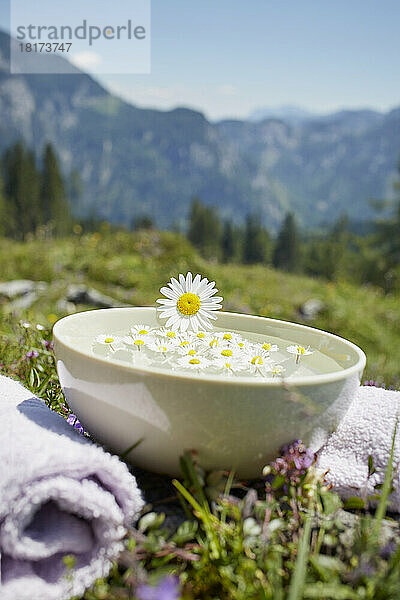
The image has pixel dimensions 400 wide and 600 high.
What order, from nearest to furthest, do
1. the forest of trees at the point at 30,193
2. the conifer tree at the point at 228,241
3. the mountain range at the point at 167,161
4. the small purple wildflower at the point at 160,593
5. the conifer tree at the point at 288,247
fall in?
the small purple wildflower at the point at 160,593 → the forest of trees at the point at 30,193 → the conifer tree at the point at 288,247 → the conifer tree at the point at 228,241 → the mountain range at the point at 167,161

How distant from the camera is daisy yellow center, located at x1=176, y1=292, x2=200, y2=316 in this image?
1193mm

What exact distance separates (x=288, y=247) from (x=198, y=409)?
34.7m

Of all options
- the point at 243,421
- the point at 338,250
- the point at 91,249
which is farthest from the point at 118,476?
the point at 338,250

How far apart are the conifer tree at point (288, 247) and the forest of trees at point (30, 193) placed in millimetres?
14455

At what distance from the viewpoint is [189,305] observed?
1195mm

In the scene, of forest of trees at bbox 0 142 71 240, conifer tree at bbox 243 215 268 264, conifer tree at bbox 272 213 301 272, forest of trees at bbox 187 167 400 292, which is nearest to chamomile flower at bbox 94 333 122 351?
forest of trees at bbox 0 142 71 240

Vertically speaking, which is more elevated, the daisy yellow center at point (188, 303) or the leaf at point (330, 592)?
the daisy yellow center at point (188, 303)

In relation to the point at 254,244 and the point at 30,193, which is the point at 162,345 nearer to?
the point at 30,193

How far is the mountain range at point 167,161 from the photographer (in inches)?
4577

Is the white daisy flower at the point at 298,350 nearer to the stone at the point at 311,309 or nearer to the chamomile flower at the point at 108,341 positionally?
the chamomile flower at the point at 108,341

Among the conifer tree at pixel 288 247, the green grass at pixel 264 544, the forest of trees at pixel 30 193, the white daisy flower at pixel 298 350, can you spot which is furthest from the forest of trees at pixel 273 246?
the green grass at pixel 264 544

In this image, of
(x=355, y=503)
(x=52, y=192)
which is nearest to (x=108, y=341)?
(x=355, y=503)

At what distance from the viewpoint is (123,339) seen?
1.08 metres

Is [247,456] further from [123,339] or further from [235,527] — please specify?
[123,339]
